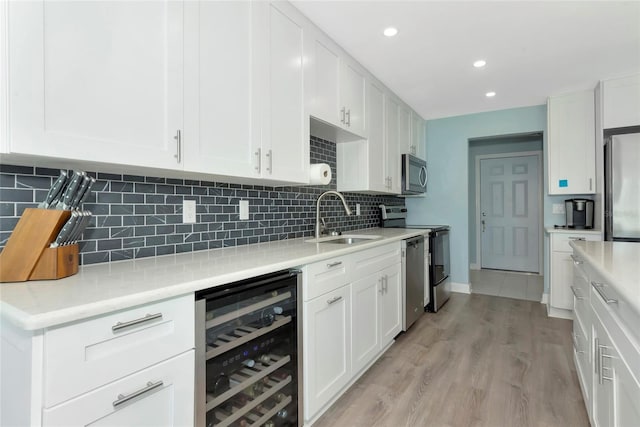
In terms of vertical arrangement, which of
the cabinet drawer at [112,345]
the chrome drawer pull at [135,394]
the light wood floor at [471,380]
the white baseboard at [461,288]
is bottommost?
the light wood floor at [471,380]

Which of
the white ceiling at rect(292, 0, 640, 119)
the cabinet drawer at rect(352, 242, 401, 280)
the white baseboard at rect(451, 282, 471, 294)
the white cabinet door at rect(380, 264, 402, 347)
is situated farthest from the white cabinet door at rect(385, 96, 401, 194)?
the white baseboard at rect(451, 282, 471, 294)

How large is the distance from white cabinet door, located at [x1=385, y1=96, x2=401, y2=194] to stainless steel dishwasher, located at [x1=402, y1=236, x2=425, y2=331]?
64cm

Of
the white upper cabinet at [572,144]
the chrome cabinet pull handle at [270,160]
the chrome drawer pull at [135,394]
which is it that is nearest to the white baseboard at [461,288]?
the white upper cabinet at [572,144]

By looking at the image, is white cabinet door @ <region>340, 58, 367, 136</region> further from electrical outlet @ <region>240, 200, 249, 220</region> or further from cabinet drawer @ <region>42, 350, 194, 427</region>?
cabinet drawer @ <region>42, 350, 194, 427</region>

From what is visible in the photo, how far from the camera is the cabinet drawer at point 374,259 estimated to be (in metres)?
2.10

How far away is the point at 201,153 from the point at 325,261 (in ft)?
2.68

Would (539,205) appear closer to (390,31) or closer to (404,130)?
(404,130)

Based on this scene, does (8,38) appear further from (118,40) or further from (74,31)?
(118,40)

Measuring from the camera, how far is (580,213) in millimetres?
3545

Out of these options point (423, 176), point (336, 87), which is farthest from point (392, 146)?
point (336, 87)

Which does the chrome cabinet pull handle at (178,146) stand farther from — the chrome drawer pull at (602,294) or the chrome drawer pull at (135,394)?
the chrome drawer pull at (602,294)

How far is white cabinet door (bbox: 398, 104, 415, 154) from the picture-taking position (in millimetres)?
3648

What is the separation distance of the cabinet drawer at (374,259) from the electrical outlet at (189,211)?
0.97 metres

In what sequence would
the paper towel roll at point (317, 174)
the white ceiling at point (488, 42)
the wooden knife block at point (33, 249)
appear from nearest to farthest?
the wooden knife block at point (33, 249) < the white ceiling at point (488, 42) < the paper towel roll at point (317, 174)
